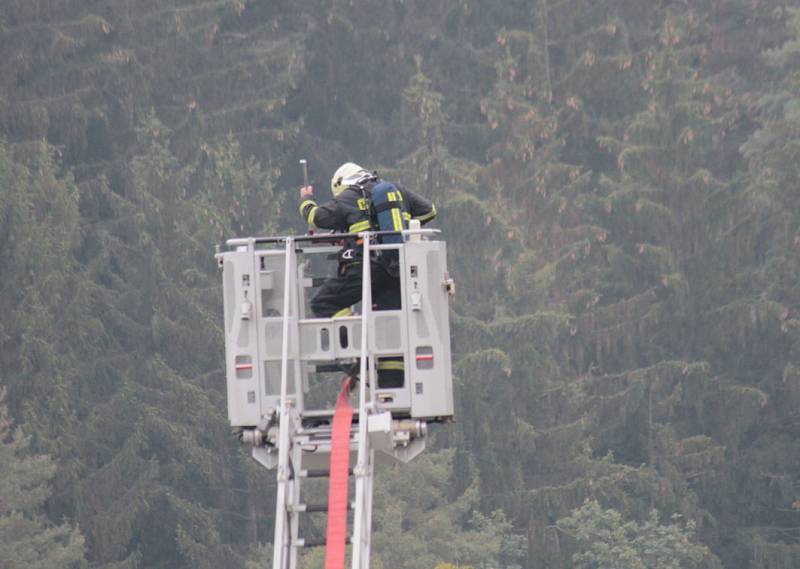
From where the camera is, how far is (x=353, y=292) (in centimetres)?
1441

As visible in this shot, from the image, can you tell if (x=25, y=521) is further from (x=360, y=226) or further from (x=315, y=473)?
(x=315, y=473)

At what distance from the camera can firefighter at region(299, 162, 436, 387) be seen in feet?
47.0

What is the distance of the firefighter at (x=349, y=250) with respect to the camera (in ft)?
47.0

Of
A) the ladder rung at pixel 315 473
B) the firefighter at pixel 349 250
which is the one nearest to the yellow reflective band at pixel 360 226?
the firefighter at pixel 349 250

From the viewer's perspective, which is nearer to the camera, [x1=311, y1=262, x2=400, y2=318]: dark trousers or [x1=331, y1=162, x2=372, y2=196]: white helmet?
[x1=311, y1=262, x2=400, y2=318]: dark trousers

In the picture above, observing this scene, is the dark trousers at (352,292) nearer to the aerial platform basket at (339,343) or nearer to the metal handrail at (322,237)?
the aerial platform basket at (339,343)

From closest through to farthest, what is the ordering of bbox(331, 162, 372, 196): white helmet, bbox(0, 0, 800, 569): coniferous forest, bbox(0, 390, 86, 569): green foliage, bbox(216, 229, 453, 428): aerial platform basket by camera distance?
bbox(216, 229, 453, 428): aerial platform basket < bbox(331, 162, 372, 196): white helmet < bbox(0, 390, 86, 569): green foliage < bbox(0, 0, 800, 569): coniferous forest

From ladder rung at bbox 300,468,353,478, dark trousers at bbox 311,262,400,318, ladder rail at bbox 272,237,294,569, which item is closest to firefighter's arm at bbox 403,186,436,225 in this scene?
dark trousers at bbox 311,262,400,318

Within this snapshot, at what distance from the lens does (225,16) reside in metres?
46.2

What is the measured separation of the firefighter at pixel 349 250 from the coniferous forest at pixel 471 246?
68.3ft

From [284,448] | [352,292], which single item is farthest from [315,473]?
[352,292]

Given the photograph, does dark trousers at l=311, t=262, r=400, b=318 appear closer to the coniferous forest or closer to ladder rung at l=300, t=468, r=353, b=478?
ladder rung at l=300, t=468, r=353, b=478

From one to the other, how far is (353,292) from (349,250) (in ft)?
0.88

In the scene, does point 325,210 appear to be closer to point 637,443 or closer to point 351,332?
point 351,332
